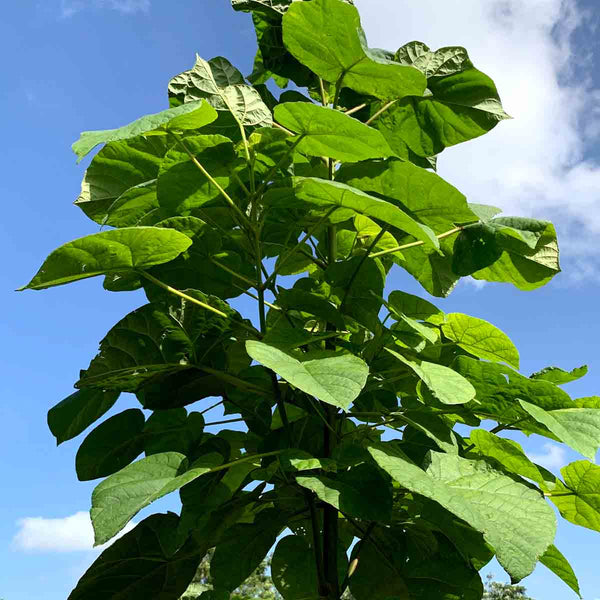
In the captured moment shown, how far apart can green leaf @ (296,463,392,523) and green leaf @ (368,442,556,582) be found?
0.05 meters

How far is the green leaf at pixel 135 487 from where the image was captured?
3.01 ft

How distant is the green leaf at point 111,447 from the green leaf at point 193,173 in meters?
0.42

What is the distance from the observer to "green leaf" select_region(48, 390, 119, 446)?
137 cm

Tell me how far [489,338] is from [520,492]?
1.21 ft

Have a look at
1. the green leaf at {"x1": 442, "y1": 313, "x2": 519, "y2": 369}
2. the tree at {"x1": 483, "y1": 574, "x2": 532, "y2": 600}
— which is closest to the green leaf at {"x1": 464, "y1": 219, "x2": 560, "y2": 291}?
the green leaf at {"x1": 442, "y1": 313, "x2": 519, "y2": 369}

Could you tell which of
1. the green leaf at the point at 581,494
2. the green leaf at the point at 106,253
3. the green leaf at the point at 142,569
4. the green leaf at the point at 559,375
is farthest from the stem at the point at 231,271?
the green leaf at the point at 581,494

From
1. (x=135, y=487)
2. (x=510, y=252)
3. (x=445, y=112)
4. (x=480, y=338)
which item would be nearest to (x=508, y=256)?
(x=510, y=252)

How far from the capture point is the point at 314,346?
4.44 ft

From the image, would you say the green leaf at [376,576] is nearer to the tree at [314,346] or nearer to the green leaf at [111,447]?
the tree at [314,346]

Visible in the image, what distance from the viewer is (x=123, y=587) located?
129 cm

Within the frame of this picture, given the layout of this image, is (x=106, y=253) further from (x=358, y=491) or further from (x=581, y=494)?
(x=581, y=494)

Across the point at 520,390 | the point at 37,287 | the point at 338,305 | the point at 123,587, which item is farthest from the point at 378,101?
the point at 123,587

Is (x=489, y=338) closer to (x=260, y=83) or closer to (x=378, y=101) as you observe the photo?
(x=378, y=101)

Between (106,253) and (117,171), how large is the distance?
35cm
